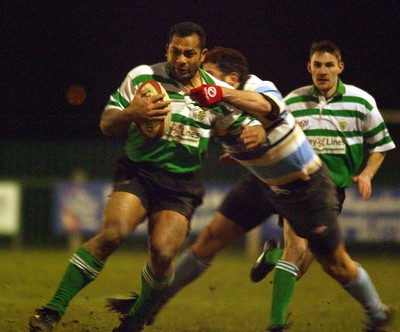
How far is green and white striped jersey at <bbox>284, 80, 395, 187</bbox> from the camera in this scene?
6.92 meters

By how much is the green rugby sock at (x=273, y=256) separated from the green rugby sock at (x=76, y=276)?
175cm

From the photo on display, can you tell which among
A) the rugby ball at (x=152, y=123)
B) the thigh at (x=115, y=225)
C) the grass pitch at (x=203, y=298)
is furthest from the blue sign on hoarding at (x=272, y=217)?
the rugby ball at (x=152, y=123)

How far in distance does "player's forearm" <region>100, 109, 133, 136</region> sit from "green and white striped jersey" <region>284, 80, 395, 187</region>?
1817mm

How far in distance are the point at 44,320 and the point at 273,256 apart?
82.6 inches

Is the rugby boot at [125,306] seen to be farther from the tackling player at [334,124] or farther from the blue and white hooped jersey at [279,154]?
the blue and white hooped jersey at [279,154]

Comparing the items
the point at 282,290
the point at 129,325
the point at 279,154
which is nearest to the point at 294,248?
the point at 282,290

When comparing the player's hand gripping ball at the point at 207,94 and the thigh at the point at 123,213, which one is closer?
the player's hand gripping ball at the point at 207,94

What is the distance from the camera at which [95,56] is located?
26.3 m

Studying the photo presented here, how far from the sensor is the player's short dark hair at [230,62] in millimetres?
6012

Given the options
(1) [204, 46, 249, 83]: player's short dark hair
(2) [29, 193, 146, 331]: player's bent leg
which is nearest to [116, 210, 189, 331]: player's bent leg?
(2) [29, 193, 146, 331]: player's bent leg

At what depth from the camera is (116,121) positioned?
5.54 m

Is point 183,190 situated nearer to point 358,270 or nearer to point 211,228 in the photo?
point 211,228

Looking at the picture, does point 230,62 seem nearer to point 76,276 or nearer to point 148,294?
point 148,294

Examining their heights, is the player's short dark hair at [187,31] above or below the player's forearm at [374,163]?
above
